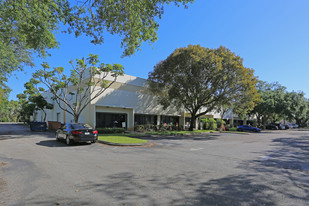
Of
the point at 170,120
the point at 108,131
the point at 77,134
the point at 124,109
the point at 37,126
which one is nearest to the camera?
the point at 77,134

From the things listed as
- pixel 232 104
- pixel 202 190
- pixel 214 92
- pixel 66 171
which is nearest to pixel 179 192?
pixel 202 190

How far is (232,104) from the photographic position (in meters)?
23.9

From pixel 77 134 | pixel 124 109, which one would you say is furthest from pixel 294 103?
→ pixel 77 134

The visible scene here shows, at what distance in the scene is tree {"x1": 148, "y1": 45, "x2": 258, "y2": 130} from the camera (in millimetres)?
21156

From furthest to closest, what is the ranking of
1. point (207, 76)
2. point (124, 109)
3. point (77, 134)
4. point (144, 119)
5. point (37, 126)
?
point (144, 119) < point (124, 109) < point (37, 126) < point (207, 76) < point (77, 134)

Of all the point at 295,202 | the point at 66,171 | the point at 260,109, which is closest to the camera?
the point at 295,202

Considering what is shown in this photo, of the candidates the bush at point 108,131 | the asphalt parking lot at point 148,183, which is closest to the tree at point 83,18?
the asphalt parking lot at point 148,183

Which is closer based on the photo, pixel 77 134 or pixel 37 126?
pixel 77 134

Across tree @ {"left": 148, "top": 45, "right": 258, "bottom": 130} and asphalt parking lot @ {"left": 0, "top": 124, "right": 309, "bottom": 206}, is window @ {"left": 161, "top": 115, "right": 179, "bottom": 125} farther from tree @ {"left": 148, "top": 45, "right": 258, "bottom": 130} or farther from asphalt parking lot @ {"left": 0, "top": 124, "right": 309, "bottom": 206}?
asphalt parking lot @ {"left": 0, "top": 124, "right": 309, "bottom": 206}

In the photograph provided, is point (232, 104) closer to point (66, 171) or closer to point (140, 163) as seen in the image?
point (140, 163)

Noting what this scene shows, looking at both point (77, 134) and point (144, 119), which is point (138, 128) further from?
point (77, 134)

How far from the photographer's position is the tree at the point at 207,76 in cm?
2116

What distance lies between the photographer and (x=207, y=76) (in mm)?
21844

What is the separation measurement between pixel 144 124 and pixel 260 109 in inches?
1090
